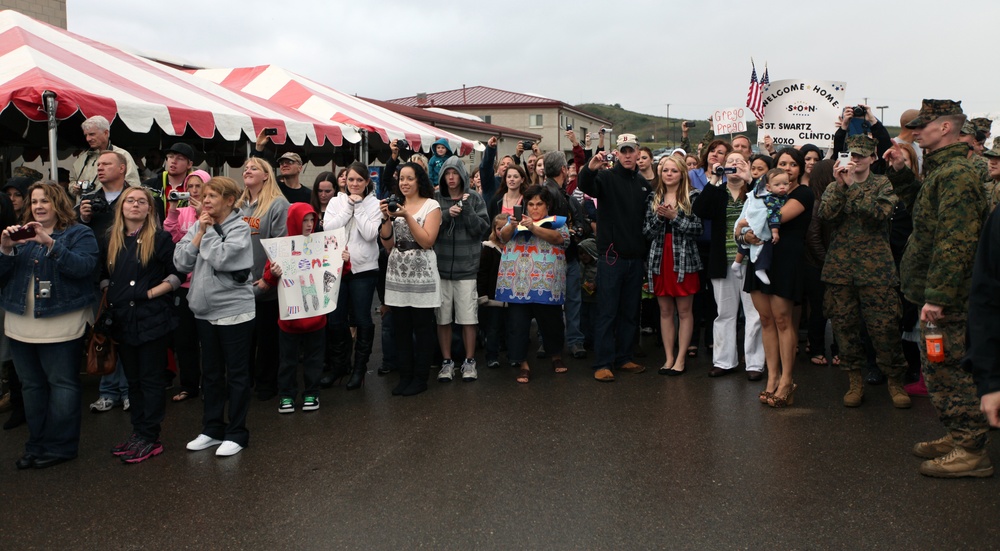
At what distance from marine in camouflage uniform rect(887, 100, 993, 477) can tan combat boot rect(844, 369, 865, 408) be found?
3.44 ft

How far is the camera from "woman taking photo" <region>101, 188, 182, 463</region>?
5.01m

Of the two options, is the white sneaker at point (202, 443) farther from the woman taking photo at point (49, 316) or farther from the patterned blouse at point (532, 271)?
the patterned blouse at point (532, 271)

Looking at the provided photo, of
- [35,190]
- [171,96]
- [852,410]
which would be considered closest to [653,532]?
[852,410]

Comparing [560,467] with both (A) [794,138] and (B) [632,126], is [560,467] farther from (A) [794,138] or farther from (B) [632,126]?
(B) [632,126]

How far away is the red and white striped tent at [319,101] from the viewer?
13.7 meters

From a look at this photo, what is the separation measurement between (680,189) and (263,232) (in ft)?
11.9

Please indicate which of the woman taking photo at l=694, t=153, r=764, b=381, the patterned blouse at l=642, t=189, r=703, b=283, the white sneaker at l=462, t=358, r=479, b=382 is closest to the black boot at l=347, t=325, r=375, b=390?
the white sneaker at l=462, t=358, r=479, b=382

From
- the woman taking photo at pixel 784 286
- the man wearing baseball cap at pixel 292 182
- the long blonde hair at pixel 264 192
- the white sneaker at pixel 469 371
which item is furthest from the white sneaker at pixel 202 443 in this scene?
the woman taking photo at pixel 784 286

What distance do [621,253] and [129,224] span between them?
399cm

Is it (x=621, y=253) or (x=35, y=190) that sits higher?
Result: (x=35, y=190)

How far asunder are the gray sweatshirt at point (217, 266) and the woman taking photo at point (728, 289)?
3.77 m

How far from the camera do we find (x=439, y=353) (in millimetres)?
7617

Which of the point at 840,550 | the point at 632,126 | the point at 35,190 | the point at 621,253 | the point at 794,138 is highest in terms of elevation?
the point at 632,126

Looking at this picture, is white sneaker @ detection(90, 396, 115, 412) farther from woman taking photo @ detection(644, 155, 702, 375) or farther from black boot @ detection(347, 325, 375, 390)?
woman taking photo @ detection(644, 155, 702, 375)
